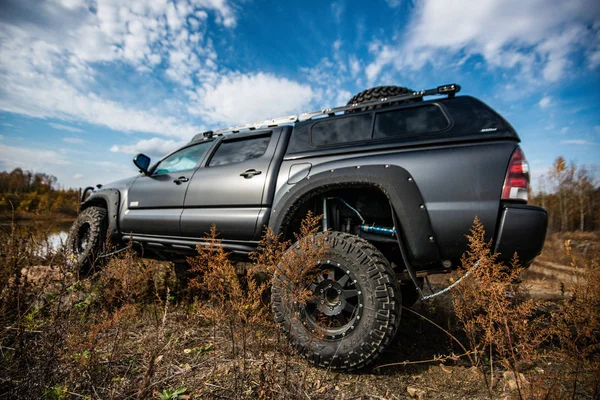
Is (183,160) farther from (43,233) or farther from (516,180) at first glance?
(516,180)

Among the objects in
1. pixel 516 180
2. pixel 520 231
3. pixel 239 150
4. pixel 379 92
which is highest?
pixel 379 92

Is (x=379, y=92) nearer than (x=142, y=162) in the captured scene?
Yes

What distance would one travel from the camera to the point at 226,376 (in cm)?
172

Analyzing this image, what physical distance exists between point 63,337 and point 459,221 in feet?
8.48

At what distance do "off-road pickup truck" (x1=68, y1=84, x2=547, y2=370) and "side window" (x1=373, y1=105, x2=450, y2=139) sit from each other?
0.01 metres

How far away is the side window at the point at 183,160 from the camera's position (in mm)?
3529

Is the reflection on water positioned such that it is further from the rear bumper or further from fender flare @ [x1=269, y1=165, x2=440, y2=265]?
the rear bumper

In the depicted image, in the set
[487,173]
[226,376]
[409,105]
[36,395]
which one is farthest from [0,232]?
[487,173]

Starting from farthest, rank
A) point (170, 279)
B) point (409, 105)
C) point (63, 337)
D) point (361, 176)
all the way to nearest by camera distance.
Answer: point (170, 279)
point (409, 105)
point (361, 176)
point (63, 337)

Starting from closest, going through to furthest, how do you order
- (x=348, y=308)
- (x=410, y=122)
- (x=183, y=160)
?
(x=348, y=308) → (x=410, y=122) → (x=183, y=160)

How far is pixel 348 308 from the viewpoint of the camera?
1.95 metres

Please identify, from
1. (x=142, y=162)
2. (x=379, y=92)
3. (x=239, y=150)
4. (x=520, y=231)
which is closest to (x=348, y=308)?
(x=520, y=231)

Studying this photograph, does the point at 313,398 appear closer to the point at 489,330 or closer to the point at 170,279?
the point at 489,330

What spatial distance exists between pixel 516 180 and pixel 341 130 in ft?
4.59
